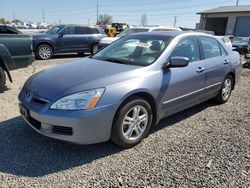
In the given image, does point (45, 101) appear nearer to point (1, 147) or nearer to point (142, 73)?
point (1, 147)

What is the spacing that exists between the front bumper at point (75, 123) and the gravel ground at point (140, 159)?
34cm

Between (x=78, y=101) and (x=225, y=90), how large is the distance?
3.72 m

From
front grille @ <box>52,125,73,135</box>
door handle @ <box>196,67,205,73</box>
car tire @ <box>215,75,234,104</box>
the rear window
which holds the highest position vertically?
door handle @ <box>196,67,205,73</box>

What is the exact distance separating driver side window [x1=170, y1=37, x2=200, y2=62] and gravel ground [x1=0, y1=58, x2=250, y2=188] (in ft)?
3.81

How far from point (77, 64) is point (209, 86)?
2468mm

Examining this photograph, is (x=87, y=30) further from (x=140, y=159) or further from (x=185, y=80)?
(x=140, y=159)

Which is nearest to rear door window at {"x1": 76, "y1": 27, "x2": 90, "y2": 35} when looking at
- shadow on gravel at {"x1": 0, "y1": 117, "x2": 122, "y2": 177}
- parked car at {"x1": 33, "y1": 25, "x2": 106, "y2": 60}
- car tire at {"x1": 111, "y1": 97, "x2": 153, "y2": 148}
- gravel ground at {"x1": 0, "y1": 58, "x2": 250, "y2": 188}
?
parked car at {"x1": 33, "y1": 25, "x2": 106, "y2": 60}

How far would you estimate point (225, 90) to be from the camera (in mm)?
5355

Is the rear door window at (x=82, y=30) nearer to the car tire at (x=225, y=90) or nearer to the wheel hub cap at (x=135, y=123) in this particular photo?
the car tire at (x=225, y=90)

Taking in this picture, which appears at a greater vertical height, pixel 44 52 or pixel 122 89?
pixel 122 89

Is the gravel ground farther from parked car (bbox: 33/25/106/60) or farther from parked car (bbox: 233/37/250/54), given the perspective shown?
parked car (bbox: 233/37/250/54)

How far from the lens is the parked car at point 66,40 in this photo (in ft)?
36.0

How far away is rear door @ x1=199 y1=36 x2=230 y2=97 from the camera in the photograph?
177 inches

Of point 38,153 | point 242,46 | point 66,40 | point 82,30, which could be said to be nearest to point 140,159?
point 38,153
